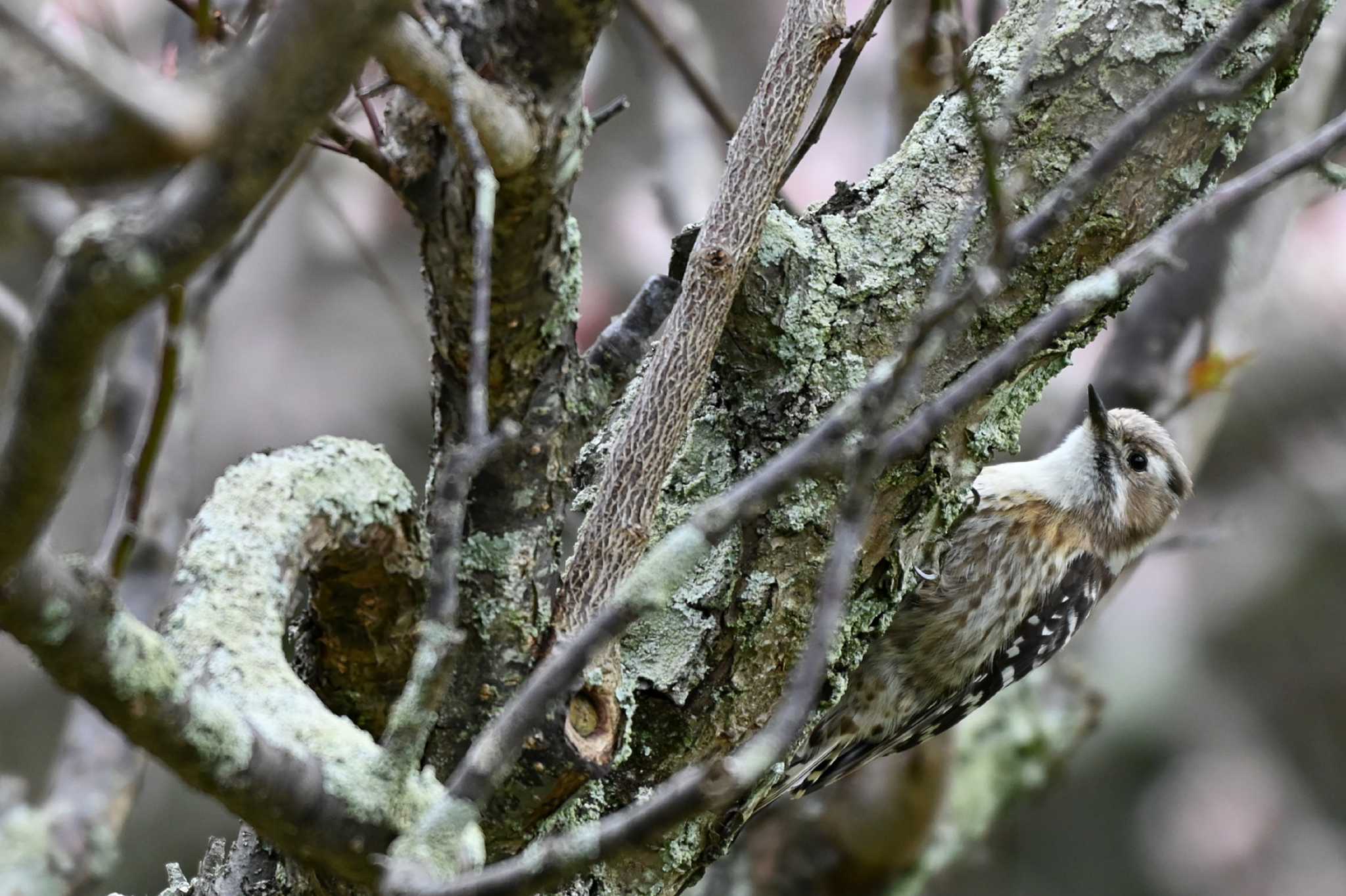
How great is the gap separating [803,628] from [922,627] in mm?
1691

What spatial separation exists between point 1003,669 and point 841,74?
7.61 ft

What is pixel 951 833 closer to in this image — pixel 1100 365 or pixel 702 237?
pixel 1100 365

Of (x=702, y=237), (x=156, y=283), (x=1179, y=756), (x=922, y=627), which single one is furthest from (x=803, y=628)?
(x=1179, y=756)

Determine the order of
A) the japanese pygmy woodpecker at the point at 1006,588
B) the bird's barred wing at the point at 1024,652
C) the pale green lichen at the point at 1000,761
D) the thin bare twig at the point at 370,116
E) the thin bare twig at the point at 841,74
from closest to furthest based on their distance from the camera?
1. the thin bare twig at the point at 370,116
2. the thin bare twig at the point at 841,74
3. the japanese pygmy woodpecker at the point at 1006,588
4. the bird's barred wing at the point at 1024,652
5. the pale green lichen at the point at 1000,761

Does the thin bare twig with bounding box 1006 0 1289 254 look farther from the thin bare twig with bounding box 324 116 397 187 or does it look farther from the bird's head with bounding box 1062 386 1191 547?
the bird's head with bounding box 1062 386 1191 547

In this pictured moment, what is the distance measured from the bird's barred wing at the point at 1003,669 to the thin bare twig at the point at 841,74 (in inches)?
80.0

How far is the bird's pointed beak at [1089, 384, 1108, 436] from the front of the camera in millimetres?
3879

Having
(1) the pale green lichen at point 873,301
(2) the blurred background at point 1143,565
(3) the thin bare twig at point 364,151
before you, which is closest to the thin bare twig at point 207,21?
(3) the thin bare twig at point 364,151

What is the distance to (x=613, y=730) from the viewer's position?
6.02 feet

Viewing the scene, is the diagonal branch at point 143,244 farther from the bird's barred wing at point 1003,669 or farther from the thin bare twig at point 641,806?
the bird's barred wing at point 1003,669

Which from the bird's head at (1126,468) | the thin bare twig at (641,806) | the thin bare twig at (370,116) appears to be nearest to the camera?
the thin bare twig at (641,806)

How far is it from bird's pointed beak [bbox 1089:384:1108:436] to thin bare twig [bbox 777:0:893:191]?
1986mm

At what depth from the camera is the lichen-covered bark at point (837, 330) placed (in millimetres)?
2059

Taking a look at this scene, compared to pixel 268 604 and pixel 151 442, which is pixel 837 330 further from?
pixel 151 442
